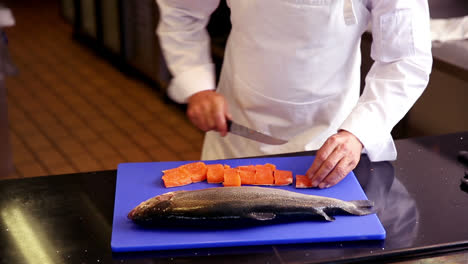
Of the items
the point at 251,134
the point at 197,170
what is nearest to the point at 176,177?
the point at 197,170

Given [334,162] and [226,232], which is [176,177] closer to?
[226,232]

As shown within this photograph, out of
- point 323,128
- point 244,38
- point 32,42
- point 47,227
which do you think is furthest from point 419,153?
point 32,42

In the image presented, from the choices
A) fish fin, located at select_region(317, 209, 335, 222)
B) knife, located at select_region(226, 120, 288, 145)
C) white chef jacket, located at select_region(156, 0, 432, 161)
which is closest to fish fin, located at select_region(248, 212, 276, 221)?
fish fin, located at select_region(317, 209, 335, 222)

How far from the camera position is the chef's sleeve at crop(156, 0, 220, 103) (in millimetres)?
1879

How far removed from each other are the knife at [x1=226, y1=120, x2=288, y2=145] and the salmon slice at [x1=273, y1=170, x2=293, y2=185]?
31cm

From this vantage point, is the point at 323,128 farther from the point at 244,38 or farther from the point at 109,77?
the point at 109,77

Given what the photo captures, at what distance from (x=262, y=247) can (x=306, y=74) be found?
2.25 feet

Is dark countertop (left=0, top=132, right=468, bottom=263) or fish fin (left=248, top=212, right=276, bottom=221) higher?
fish fin (left=248, top=212, right=276, bottom=221)

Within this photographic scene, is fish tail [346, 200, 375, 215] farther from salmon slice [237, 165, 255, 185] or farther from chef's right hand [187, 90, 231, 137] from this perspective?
chef's right hand [187, 90, 231, 137]

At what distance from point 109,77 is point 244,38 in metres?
3.10

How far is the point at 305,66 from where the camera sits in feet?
5.74

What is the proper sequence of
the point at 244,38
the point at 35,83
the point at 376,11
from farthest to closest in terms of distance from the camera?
the point at 35,83, the point at 244,38, the point at 376,11

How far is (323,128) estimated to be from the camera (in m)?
1.82

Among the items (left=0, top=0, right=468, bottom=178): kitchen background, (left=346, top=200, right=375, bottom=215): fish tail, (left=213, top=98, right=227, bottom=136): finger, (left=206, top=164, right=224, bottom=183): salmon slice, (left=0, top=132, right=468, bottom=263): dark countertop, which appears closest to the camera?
(left=0, top=132, right=468, bottom=263): dark countertop
